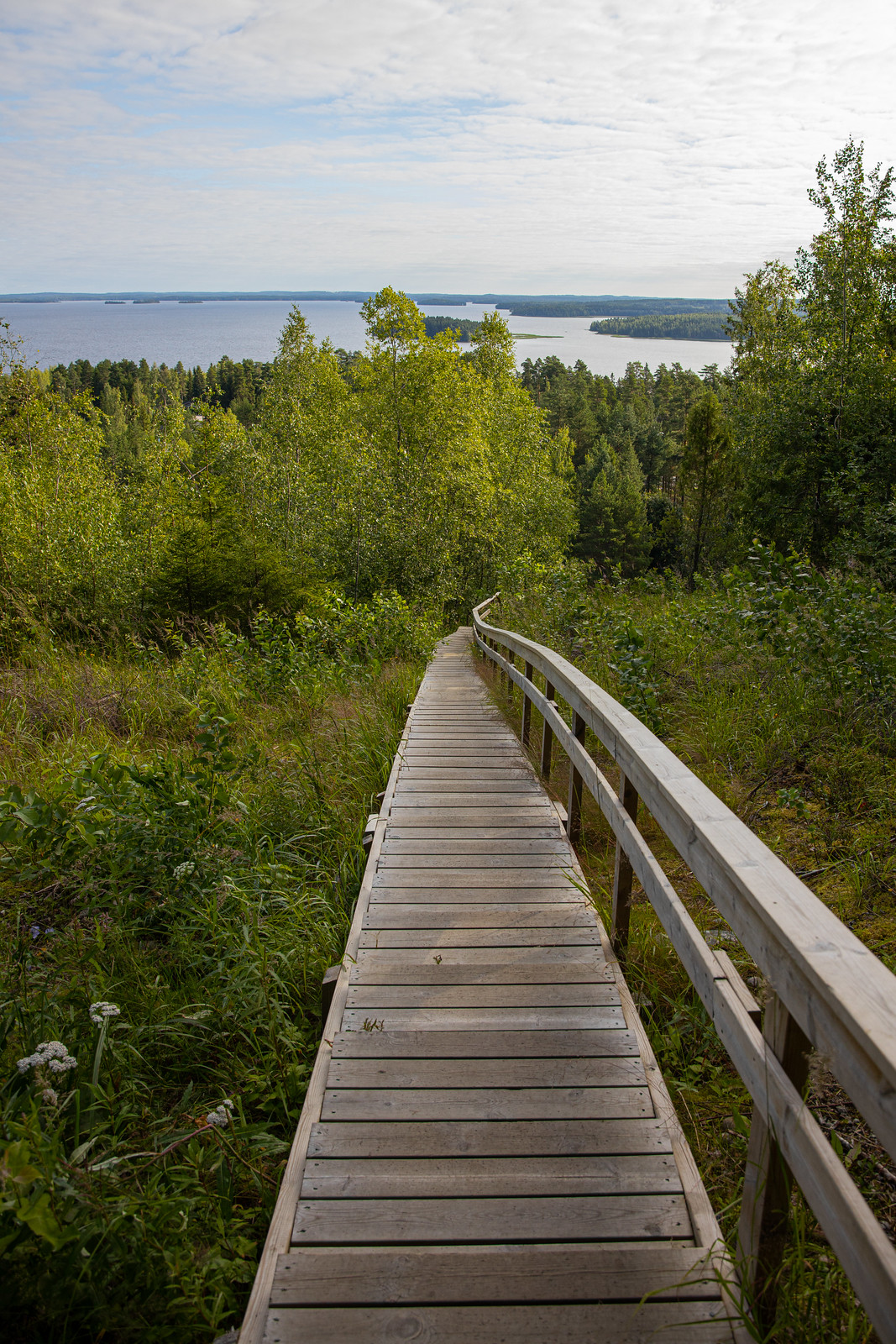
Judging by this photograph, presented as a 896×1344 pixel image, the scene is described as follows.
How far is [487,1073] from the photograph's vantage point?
2.37 metres

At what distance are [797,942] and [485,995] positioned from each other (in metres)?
1.69

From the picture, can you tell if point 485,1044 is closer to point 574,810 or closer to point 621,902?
point 621,902

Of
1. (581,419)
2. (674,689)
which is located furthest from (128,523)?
(581,419)

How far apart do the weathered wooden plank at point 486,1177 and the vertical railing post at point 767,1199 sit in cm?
34

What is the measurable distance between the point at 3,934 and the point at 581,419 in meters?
79.8

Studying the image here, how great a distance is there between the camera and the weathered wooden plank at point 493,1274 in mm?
1662

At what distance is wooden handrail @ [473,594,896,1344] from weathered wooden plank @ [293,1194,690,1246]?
0.26 m

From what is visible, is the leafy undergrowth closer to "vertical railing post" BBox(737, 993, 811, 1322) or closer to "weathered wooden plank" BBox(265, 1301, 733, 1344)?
"weathered wooden plank" BBox(265, 1301, 733, 1344)

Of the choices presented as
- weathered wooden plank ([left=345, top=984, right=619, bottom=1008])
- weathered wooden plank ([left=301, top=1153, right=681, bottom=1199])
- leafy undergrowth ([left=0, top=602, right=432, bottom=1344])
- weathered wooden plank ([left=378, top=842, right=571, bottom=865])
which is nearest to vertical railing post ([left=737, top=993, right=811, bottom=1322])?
weathered wooden plank ([left=301, top=1153, right=681, bottom=1199])

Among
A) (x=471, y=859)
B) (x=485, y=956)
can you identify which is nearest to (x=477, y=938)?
(x=485, y=956)

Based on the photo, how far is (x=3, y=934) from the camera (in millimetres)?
3424

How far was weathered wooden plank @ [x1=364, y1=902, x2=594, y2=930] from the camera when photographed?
10.7ft

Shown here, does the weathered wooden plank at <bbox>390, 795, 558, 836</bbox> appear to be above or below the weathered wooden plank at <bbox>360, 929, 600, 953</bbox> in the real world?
below

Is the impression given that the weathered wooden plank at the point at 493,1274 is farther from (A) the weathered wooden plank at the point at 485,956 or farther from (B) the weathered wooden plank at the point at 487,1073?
(A) the weathered wooden plank at the point at 485,956
